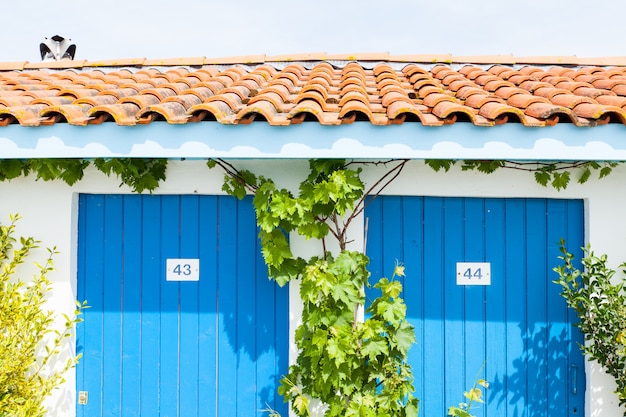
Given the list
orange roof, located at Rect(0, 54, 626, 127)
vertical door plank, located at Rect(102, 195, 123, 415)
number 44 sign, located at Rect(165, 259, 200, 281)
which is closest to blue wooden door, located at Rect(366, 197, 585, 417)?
orange roof, located at Rect(0, 54, 626, 127)

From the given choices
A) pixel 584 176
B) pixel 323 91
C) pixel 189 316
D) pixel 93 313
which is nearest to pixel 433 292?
pixel 584 176

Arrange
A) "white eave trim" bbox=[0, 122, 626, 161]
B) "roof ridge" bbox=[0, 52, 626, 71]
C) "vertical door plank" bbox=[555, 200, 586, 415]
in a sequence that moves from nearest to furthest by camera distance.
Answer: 1. "white eave trim" bbox=[0, 122, 626, 161]
2. "vertical door plank" bbox=[555, 200, 586, 415]
3. "roof ridge" bbox=[0, 52, 626, 71]

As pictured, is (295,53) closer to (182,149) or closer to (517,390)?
(182,149)

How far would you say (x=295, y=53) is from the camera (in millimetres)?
5230

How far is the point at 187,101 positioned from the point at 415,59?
293 centimetres

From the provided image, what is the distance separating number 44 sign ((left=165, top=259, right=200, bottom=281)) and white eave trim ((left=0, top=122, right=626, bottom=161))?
3.68ft

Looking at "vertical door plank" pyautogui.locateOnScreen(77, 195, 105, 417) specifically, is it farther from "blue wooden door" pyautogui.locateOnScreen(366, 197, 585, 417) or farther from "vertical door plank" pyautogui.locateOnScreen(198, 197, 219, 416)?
"blue wooden door" pyautogui.locateOnScreen(366, 197, 585, 417)

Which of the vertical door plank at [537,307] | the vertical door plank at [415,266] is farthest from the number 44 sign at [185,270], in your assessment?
the vertical door plank at [537,307]

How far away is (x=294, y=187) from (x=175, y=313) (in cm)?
137

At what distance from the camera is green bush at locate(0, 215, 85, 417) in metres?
3.33

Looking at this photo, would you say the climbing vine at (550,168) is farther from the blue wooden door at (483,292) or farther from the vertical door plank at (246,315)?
the vertical door plank at (246,315)

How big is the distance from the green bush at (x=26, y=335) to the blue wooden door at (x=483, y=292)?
2.50 meters

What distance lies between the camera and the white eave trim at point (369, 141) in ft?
9.13

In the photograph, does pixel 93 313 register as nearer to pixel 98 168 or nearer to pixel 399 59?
pixel 98 168
